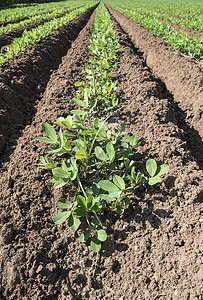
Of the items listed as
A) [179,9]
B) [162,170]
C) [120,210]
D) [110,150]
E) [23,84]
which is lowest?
[120,210]

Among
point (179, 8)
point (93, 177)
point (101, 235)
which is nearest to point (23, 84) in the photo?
point (93, 177)

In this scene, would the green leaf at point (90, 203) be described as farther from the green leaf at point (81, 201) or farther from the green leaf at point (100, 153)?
the green leaf at point (100, 153)

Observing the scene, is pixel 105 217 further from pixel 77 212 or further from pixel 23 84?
pixel 23 84

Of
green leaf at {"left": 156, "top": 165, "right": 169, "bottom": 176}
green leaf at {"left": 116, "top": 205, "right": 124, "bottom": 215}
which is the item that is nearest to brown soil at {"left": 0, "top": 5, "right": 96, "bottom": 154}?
green leaf at {"left": 116, "top": 205, "right": 124, "bottom": 215}

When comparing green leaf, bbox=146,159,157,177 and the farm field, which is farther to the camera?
green leaf, bbox=146,159,157,177

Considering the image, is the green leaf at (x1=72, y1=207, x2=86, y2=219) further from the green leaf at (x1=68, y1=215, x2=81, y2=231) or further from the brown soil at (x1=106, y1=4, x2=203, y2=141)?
the brown soil at (x1=106, y1=4, x2=203, y2=141)

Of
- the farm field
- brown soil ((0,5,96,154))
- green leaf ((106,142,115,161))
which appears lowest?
the farm field

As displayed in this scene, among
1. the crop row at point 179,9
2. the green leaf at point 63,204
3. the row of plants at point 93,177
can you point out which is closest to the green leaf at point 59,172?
the row of plants at point 93,177

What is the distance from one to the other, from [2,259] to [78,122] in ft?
4.43

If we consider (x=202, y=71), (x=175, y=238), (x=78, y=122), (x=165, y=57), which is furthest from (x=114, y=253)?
(x=165, y=57)

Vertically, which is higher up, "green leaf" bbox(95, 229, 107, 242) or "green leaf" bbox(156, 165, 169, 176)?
"green leaf" bbox(156, 165, 169, 176)

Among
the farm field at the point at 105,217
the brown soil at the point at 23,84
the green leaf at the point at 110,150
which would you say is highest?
the brown soil at the point at 23,84

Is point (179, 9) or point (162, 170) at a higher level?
point (179, 9)

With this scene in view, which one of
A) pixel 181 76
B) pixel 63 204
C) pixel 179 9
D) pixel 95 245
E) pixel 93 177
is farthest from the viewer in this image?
pixel 179 9
